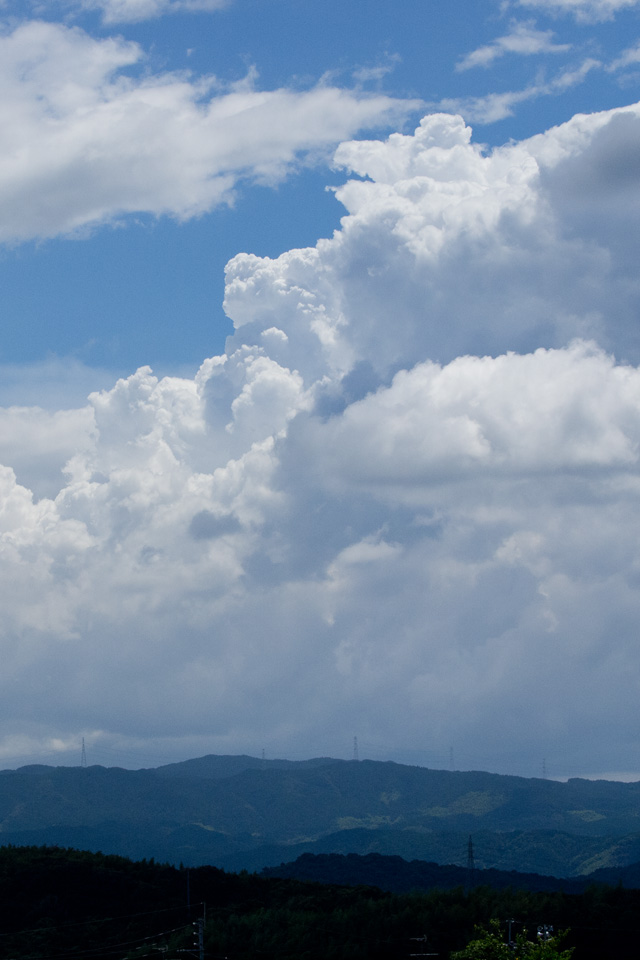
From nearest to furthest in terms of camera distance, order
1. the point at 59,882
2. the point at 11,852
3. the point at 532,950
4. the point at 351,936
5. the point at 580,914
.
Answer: the point at 532,950 → the point at 351,936 → the point at 580,914 → the point at 59,882 → the point at 11,852

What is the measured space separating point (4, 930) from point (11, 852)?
3405 cm

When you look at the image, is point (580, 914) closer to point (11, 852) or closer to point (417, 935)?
point (417, 935)

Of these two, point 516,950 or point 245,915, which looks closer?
point 516,950

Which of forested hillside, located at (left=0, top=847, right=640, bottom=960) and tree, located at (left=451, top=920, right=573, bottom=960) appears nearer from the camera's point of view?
tree, located at (left=451, top=920, right=573, bottom=960)

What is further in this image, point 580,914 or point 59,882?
point 59,882

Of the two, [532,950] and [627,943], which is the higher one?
[532,950]

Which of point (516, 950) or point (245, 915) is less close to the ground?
point (516, 950)

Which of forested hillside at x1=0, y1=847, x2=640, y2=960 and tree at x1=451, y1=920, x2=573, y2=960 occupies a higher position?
tree at x1=451, y1=920, x2=573, y2=960

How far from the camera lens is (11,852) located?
185 m

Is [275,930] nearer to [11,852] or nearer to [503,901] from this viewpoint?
[503,901]

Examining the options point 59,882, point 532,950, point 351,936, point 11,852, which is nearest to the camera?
point 532,950

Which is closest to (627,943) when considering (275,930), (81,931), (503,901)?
(503,901)

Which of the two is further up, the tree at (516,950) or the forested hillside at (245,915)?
the tree at (516,950)

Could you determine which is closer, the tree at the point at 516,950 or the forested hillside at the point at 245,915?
the tree at the point at 516,950
